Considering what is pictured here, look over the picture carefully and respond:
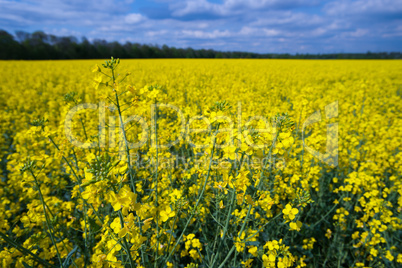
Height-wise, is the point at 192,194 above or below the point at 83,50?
below

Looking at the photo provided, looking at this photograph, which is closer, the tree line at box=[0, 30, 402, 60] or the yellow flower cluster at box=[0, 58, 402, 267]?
the yellow flower cluster at box=[0, 58, 402, 267]

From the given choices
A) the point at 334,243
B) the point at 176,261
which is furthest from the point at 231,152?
the point at 334,243

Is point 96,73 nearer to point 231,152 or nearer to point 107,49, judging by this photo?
point 231,152

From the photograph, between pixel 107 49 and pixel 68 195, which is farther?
pixel 107 49

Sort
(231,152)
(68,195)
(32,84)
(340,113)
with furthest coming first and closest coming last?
(32,84) → (340,113) → (68,195) → (231,152)

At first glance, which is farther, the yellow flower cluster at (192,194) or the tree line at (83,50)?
the tree line at (83,50)

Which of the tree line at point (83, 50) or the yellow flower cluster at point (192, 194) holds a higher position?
the tree line at point (83, 50)

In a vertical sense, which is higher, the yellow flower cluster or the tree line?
the tree line

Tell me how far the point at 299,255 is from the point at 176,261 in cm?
171

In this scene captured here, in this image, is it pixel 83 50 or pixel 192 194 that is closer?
pixel 192 194

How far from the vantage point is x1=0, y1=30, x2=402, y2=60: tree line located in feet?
95.8

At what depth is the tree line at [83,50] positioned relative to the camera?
29.2 m

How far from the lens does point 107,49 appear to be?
37500 mm

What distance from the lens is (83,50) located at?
3519 cm
